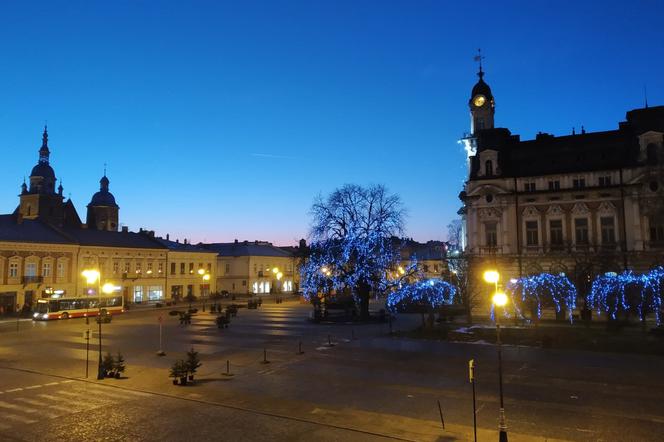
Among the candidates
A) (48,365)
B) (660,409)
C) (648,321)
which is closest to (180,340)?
(48,365)

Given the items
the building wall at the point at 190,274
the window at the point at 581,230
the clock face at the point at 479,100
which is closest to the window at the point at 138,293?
the building wall at the point at 190,274

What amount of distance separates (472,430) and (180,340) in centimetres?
2361

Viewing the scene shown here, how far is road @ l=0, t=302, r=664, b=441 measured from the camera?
1379 centimetres

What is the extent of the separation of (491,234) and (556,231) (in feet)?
18.7

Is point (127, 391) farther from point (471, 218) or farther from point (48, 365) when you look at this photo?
point (471, 218)

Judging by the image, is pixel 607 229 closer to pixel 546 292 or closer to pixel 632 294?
pixel 546 292

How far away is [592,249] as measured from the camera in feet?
146

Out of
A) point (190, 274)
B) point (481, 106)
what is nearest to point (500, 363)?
point (481, 106)

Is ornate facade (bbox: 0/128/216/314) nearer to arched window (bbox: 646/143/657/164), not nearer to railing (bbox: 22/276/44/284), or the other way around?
railing (bbox: 22/276/44/284)

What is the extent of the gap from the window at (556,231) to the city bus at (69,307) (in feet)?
136

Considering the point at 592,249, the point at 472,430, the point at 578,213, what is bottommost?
the point at 472,430

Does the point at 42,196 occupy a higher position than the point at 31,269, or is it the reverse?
the point at 42,196

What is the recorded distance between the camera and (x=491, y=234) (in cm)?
4862

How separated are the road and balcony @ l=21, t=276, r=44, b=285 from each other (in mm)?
29044
